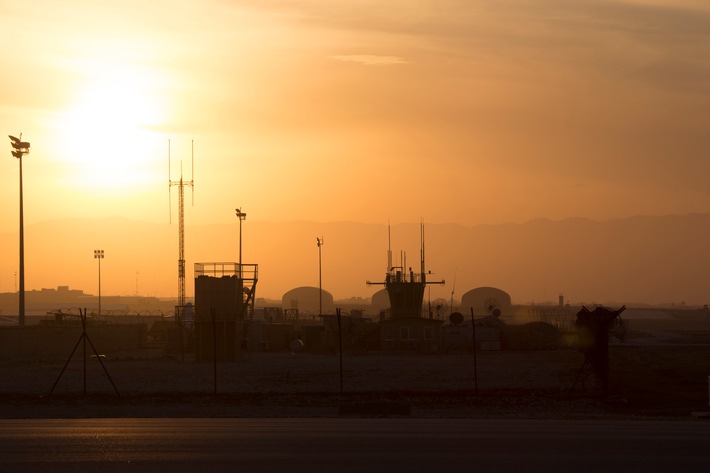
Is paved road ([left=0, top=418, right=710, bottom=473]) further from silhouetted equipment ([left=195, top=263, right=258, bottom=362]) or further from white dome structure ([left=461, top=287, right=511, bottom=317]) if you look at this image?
white dome structure ([left=461, top=287, right=511, bottom=317])

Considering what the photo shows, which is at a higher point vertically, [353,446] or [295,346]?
[353,446]

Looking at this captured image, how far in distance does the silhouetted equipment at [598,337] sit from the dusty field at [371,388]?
756 mm

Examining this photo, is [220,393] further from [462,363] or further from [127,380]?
[462,363]

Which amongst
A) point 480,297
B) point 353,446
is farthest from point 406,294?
point 480,297

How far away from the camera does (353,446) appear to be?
1723 centimetres

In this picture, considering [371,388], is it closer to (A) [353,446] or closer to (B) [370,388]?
(B) [370,388]

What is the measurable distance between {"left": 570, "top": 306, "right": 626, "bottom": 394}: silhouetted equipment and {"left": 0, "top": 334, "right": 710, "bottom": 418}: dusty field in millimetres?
756

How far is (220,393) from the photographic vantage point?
33188mm

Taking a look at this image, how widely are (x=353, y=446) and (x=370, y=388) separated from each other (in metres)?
18.0

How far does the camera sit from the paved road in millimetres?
14961

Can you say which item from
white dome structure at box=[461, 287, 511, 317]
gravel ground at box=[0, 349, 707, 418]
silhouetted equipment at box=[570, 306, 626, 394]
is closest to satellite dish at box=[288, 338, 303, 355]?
gravel ground at box=[0, 349, 707, 418]

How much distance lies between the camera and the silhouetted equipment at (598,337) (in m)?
32.4

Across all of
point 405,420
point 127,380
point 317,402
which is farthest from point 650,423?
point 127,380

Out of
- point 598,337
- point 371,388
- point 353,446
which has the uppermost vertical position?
point 598,337
